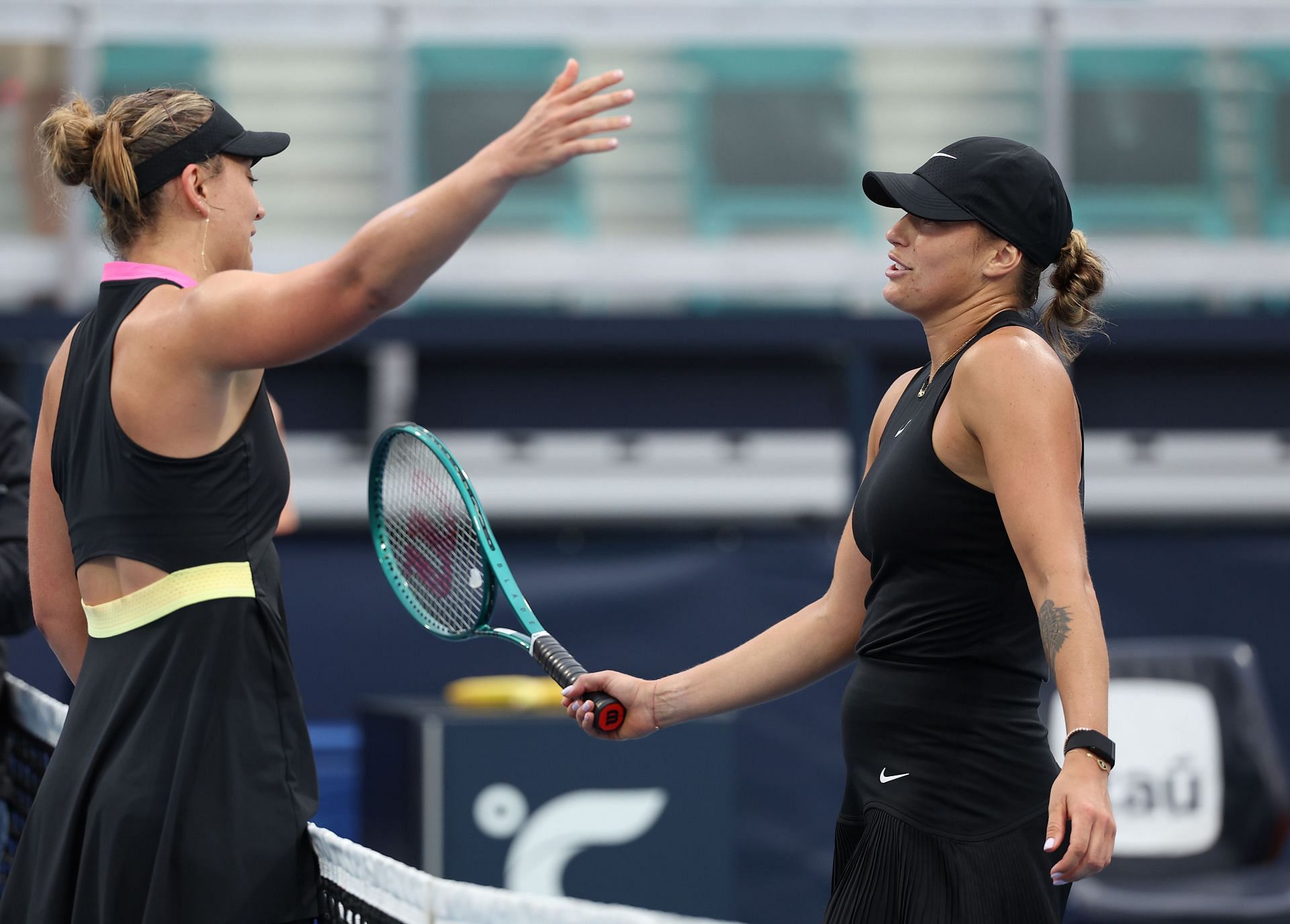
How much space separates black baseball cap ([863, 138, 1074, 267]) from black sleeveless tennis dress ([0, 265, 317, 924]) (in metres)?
0.95

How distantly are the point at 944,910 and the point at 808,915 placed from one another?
354cm

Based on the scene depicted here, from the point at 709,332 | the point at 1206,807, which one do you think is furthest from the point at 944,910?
the point at 709,332

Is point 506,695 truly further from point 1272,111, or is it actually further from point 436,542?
point 1272,111

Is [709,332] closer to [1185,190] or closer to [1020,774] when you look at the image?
[1185,190]

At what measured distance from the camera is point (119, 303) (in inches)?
90.1

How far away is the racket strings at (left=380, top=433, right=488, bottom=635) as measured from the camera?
289 cm

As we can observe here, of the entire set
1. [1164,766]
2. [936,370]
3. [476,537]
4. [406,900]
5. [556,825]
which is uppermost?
[936,370]

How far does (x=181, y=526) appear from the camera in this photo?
7.26 ft

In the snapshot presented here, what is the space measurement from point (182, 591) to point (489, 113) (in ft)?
15.6

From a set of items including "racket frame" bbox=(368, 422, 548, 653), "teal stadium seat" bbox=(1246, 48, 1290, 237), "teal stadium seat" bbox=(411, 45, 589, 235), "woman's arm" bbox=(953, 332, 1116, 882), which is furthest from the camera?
"teal stadium seat" bbox=(1246, 48, 1290, 237)

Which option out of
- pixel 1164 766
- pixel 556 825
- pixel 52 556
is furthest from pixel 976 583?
pixel 1164 766

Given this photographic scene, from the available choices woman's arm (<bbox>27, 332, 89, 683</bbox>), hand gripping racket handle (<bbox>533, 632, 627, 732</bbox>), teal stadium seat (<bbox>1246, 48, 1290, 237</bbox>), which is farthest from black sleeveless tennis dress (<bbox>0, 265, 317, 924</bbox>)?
teal stadium seat (<bbox>1246, 48, 1290, 237</bbox>)

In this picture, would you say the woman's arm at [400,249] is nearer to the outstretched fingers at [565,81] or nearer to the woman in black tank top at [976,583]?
the outstretched fingers at [565,81]

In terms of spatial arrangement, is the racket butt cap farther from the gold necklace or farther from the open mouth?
the open mouth
